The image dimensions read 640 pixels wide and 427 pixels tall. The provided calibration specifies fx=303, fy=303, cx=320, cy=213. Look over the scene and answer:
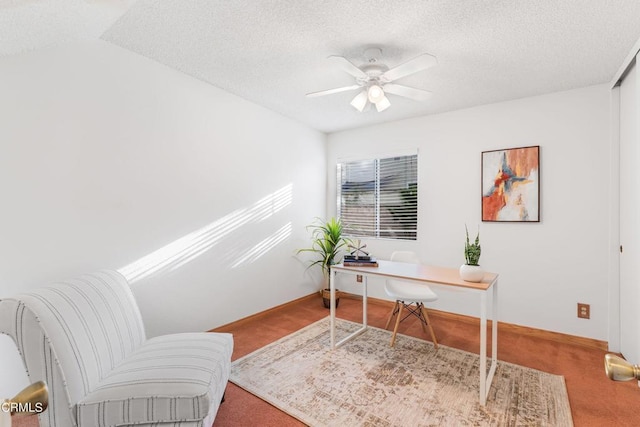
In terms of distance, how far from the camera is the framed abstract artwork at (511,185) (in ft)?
10.1

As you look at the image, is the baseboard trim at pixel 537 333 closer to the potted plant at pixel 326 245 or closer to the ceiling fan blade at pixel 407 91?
the potted plant at pixel 326 245

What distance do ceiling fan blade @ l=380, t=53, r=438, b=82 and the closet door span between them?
5.00 ft

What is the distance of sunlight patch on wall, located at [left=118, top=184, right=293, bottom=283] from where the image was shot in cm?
244

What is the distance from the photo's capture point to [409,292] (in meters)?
2.87

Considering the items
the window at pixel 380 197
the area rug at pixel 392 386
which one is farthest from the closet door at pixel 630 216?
the window at pixel 380 197

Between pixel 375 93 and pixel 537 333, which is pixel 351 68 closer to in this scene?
pixel 375 93

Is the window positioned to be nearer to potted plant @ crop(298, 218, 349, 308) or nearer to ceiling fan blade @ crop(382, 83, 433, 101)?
potted plant @ crop(298, 218, 349, 308)

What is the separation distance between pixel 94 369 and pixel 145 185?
1440mm

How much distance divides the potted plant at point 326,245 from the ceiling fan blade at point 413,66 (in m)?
2.16

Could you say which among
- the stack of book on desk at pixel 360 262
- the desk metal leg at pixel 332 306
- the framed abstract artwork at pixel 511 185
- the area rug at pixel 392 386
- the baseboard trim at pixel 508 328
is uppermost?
the framed abstract artwork at pixel 511 185

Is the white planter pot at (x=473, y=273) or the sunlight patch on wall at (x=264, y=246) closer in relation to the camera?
the white planter pot at (x=473, y=273)

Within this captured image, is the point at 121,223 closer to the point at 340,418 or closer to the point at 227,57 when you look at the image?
the point at 227,57

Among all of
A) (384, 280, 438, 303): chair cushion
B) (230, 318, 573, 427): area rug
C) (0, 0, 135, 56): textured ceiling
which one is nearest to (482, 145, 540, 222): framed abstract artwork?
(384, 280, 438, 303): chair cushion

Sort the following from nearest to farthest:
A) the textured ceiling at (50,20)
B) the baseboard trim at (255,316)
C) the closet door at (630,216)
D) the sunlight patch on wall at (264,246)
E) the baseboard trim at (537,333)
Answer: the textured ceiling at (50,20)
the closet door at (630,216)
the baseboard trim at (537,333)
the baseboard trim at (255,316)
the sunlight patch on wall at (264,246)
